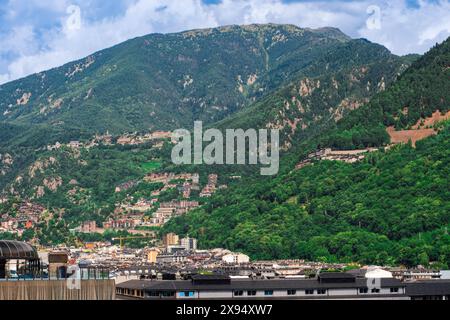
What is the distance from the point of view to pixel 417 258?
472ft

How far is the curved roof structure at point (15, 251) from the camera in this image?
27070 millimetres

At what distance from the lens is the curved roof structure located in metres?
27.1

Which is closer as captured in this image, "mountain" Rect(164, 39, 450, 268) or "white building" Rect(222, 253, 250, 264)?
"mountain" Rect(164, 39, 450, 268)

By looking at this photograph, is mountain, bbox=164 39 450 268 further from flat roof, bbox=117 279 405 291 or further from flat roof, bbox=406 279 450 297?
flat roof, bbox=117 279 405 291

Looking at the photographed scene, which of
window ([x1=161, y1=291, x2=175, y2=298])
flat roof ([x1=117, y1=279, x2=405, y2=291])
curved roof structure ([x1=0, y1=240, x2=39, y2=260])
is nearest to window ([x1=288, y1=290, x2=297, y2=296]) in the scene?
flat roof ([x1=117, y1=279, x2=405, y2=291])

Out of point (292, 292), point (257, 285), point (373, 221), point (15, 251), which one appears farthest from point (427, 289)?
point (373, 221)

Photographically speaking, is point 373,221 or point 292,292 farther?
point 373,221

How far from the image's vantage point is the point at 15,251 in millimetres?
27500

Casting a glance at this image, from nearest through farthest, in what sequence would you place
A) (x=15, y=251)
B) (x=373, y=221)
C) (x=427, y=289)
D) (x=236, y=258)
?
(x=15, y=251), (x=427, y=289), (x=236, y=258), (x=373, y=221)

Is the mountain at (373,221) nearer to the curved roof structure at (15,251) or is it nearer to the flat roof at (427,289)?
the flat roof at (427,289)

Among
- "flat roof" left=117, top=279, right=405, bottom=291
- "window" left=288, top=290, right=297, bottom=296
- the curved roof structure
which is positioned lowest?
"window" left=288, top=290, right=297, bottom=296

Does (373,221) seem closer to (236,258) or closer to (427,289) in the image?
(236,258)

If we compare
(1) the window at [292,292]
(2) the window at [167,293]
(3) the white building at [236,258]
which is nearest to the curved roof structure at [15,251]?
(2) the window at [167,293]
